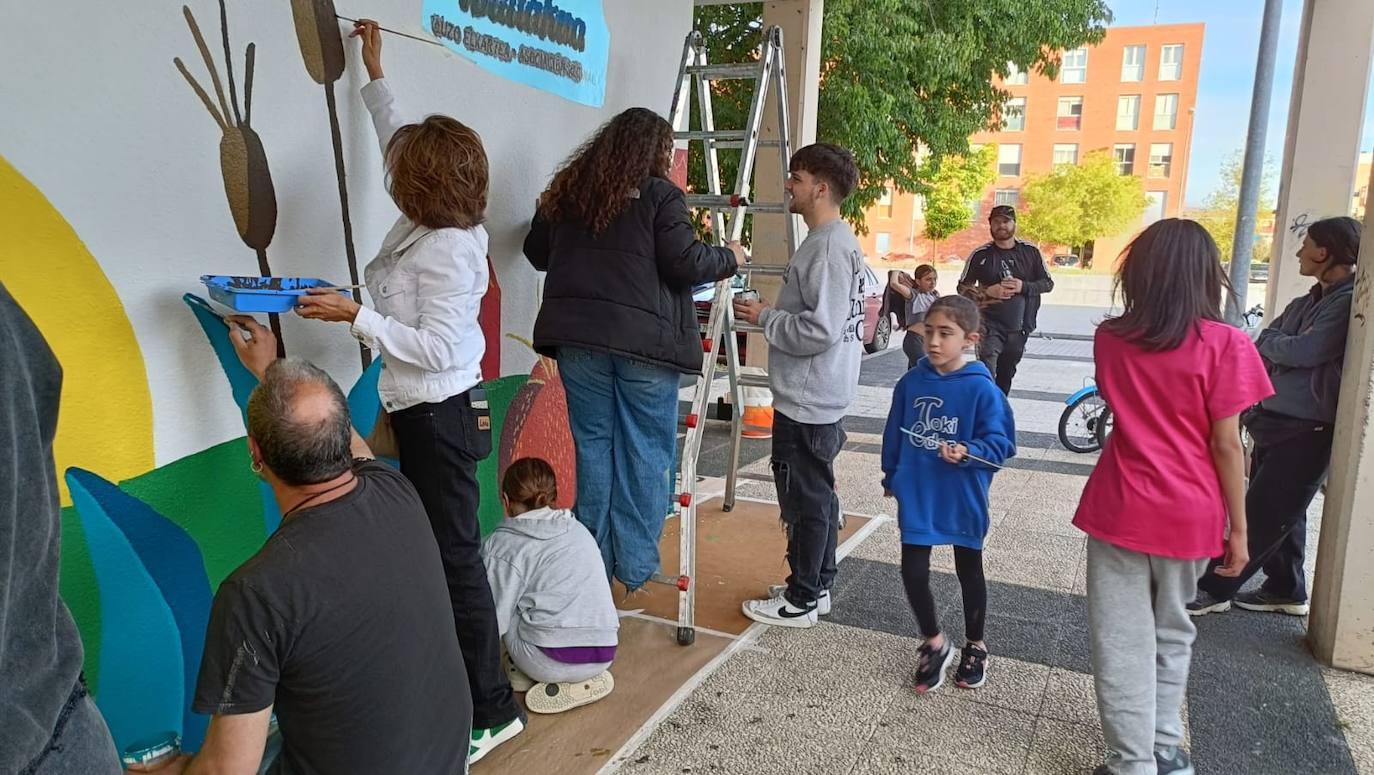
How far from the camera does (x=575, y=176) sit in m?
3.09

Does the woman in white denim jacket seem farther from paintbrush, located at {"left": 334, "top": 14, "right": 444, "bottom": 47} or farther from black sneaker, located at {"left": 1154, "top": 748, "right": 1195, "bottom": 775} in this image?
black sneaker, located at {"left": 1154, "top": 748, "right": 1195, "bottom": 775}

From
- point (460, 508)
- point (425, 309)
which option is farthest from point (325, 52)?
point (460, 508)

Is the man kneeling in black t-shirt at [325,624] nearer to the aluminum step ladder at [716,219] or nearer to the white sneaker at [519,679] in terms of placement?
the white sneaker at [519,679]

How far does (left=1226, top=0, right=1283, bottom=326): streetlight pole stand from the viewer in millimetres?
7836

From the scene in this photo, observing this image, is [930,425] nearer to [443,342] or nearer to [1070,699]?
[1070,699]

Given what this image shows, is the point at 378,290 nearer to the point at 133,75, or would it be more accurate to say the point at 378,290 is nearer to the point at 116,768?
the point at 133,75

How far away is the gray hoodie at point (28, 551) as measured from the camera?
2.87 feet

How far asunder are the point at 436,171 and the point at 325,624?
4.31 feet

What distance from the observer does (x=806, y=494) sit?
11.6 ft

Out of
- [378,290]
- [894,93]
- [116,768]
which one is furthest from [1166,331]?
[894,93]

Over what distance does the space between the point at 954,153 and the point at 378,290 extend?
11041 mm

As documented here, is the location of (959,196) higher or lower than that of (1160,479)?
higher

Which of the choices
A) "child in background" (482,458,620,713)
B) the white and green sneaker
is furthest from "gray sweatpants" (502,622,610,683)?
the white and green sneaker

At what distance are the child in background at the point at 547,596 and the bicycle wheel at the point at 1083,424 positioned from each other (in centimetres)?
514
